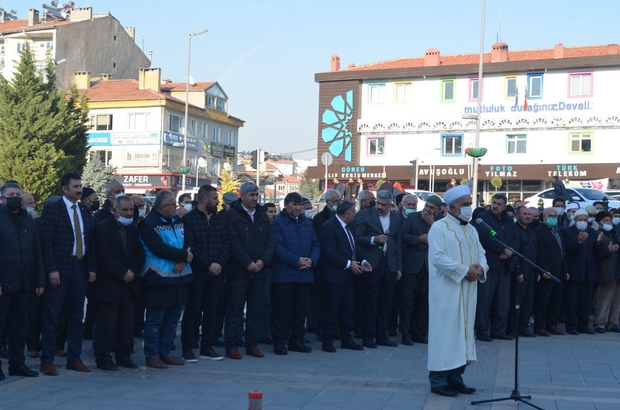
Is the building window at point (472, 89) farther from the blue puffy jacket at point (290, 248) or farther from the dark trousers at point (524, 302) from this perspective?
the blue puffy jacket at point (290, 248)

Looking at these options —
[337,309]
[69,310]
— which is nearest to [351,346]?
[337,309]

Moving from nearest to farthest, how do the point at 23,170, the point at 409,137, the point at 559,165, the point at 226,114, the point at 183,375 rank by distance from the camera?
the point at 183,375 < the point at 23,170 < the point at 559,165 < the point at 409,137 < the point at 226,114

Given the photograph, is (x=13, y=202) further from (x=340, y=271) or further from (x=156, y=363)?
Answer: (x=340, y=271)

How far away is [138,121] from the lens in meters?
64.5

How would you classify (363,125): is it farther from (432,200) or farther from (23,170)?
(432,200)

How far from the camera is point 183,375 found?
360 inches

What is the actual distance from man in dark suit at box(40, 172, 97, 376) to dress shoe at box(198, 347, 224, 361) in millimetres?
1570

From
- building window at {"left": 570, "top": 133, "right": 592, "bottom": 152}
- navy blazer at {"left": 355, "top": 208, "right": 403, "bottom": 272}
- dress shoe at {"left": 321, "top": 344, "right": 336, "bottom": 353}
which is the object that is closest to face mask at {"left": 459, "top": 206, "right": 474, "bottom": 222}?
navy blazer at {"left": 355, "top": 208, "right": 403, "bottom": 272}

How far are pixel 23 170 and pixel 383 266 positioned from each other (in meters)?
34.4

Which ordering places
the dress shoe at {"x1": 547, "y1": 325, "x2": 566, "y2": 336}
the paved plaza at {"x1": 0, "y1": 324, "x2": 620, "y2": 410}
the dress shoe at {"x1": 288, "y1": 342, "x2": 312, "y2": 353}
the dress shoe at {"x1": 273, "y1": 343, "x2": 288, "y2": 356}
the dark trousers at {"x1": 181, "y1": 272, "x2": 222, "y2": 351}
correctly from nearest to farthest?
the paved plaza at {"x1": 0, "y1": 324, "x2": 620, "y2": 410} → the dark trousers at {"x1": 181, "y1": 272, "x2": 222, "y2": 351} → the dress shoe at {"x1": 273, "y1": 343, "x2": 288, "y2": 356} → the dress shoe at {"x1": 288, "y1": 342, "x2": 312, "y2": 353} → the dress shoe at {"x1": 547, "y1": 325, "x2": 566, "y2": 336}

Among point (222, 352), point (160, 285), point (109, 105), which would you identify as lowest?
point (222, 352)

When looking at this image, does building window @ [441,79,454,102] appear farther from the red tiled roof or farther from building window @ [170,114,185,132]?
building window @ [170,114,185,132]

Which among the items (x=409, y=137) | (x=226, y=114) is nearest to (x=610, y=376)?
(x=409, y=137)

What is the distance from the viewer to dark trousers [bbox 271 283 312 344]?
10859 millimetres
